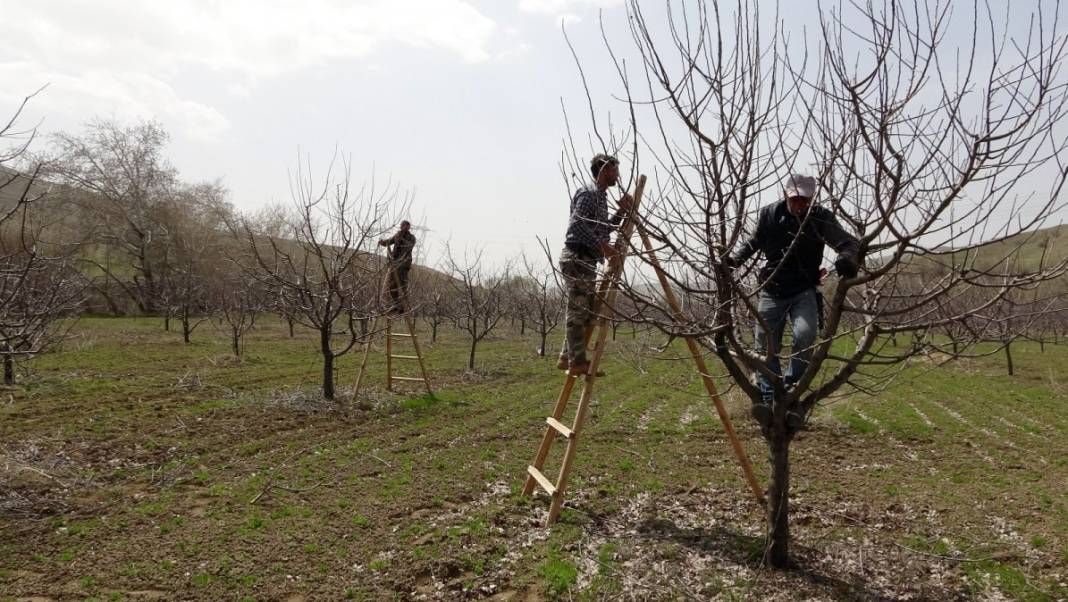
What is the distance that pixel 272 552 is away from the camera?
4.04m

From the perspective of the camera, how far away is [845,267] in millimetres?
3330

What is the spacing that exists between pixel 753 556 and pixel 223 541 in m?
3.47

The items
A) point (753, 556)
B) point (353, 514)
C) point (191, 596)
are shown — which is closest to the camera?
point (191, 596)

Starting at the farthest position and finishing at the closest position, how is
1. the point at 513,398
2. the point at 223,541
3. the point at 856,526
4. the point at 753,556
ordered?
the point at 513,398 → the point at 856,526 → the point at 223,541 → the point at 753,556

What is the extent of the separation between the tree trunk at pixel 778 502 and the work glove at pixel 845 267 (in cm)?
94

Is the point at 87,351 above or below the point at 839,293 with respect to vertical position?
below

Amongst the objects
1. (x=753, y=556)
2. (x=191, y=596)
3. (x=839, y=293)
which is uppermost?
(x=839, y=293)

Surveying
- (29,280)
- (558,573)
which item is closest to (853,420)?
(558,573)

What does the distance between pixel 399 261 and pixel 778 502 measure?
689cm

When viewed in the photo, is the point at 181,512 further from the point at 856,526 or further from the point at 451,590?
the point at 856,526

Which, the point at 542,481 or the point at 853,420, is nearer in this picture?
the point at 542,481

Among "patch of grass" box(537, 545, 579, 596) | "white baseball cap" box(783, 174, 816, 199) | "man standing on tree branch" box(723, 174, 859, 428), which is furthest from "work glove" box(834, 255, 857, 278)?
"patch of grass" box(537, 545, 579, 596)

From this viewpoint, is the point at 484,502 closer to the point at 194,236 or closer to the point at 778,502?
the point at 778,502

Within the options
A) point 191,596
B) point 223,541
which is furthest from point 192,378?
point 191,596
